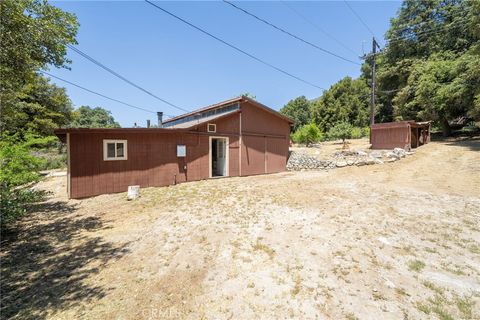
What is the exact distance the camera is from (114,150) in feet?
30.8

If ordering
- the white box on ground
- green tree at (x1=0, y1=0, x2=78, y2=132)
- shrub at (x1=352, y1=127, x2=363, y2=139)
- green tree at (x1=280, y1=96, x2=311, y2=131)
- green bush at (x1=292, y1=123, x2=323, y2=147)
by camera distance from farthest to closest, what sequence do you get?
green tree at (x1=280, y1=96, x2=311, y2=131), shrub at (x1=352, y1=127, x2=363, y2=139), green bush at (x1=292, y1=123, x2=323, y2=147), the white box on ground, green tree at (x1=0, y1=0, x2=78, y2=132)

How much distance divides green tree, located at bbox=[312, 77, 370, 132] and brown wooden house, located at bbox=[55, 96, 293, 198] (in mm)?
19053

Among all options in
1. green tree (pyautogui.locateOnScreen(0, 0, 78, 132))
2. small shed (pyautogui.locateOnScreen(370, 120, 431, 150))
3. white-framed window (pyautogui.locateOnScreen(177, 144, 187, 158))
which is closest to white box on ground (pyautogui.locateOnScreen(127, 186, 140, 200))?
white-framed window (pyautogui.locateOnScreen(177, 144, 187, 158))

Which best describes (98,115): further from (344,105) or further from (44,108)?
(344,105)

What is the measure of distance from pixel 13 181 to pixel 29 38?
4.59 metres

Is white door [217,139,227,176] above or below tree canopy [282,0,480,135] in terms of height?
below

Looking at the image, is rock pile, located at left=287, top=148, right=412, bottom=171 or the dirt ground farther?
rock pile, located at left=287, top=148, right=412, bottom=171

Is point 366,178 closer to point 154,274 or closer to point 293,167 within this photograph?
point 293,167

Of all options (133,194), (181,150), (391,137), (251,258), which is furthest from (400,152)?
(133,194)

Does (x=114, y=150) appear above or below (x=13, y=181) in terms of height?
above

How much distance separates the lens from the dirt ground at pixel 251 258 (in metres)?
3.11

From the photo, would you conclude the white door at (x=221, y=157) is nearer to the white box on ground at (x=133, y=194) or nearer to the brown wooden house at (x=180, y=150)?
the brown wooden house at (x=180, y=150)

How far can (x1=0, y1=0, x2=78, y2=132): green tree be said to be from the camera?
5.02 m

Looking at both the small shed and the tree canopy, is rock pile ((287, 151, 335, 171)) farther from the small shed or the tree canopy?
the tree canopy
